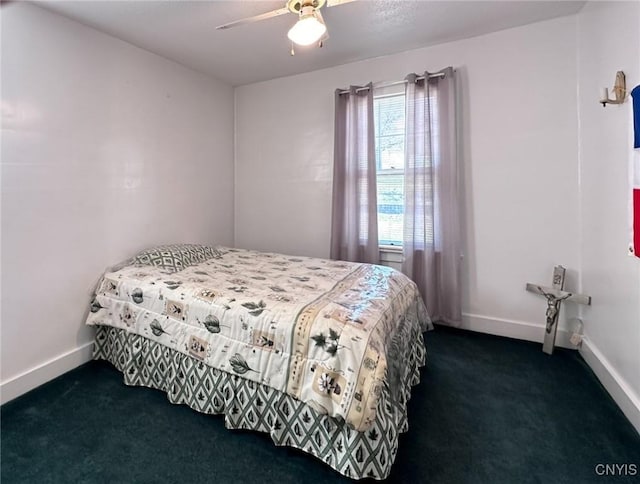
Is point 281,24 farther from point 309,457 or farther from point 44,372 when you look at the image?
point 44,372

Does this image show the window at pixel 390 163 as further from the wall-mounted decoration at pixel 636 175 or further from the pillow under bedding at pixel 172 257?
the pillow under bedding at pixel 172 257

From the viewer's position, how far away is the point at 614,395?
1808 millimetres

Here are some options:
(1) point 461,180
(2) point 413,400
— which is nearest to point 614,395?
(2) point 413,400

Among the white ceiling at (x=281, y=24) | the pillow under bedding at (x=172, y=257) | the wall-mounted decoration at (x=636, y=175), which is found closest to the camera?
the wall-mounted decoration at (x=636, y=175)

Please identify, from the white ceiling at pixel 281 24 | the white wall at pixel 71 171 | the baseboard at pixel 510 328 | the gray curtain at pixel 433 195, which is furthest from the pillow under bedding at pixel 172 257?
the baseboard at pixel 510 328

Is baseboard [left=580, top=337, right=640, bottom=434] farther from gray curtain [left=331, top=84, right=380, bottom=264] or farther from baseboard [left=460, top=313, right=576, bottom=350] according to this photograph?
gray curtain [left=331, top=84, right=380, bottom=264]

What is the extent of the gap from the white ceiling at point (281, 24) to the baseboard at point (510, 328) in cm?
240

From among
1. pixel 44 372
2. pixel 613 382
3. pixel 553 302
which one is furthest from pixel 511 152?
pixel 44 372

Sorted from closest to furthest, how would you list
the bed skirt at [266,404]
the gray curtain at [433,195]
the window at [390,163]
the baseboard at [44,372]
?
the bed skirt at [266,404], the baseboard at [44,372], the gray curtain at [433,195], the window at [390,163]

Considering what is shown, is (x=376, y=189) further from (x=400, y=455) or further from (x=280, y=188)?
(x=400, y=455)

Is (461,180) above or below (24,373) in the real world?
above

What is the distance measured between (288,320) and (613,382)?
6.55ft

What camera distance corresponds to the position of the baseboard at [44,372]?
1855 millimetres

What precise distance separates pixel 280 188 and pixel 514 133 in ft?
7.54
